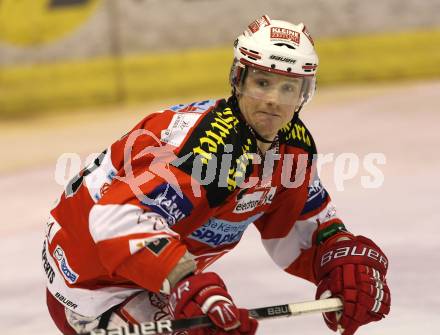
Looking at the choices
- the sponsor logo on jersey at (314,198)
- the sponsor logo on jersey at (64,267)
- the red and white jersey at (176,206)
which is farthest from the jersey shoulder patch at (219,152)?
the sponsor logo on jersey at (64,267)

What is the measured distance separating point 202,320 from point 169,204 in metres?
0.44

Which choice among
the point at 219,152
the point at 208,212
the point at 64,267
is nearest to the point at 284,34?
the point at 219,152

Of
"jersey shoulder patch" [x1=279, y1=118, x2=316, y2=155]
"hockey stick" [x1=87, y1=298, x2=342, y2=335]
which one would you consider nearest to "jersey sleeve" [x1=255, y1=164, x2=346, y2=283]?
"jersey shoulder patch" [x1=279, y1=118, x2=316, y2=155]

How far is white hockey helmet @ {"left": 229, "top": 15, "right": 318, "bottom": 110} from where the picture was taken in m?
3.47

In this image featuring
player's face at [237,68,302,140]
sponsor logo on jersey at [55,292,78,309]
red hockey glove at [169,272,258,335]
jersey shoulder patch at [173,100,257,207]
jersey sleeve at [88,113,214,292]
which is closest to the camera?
red hockey glove at [169,272,258,335]

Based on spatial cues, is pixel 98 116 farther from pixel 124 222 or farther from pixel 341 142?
pixel 124 222

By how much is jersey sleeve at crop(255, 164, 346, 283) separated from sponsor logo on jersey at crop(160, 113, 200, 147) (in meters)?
0.63

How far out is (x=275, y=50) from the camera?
346 cm

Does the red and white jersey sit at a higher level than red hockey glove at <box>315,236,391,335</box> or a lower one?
higher

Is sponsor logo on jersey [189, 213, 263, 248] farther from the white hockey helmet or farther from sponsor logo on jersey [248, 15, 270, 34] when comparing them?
sponsor logo on jersey [248, 15, 270, 34]

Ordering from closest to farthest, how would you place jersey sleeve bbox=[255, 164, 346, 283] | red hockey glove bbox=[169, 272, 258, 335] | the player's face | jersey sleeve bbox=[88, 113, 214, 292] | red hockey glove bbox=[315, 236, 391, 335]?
1. red hockey glove bbox=[169, 272, 258, 335]
2. jersey sleeve bbox=[88, 113, 214, 292]
3. the player's face
4. red hockey glove bbox=[315, 236, 391, 335]
5. jersey sleeve bbox=[255, 164, 346, 283]

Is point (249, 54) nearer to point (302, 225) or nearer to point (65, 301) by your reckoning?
point (302, 225)

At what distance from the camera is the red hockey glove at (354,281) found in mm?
3596
